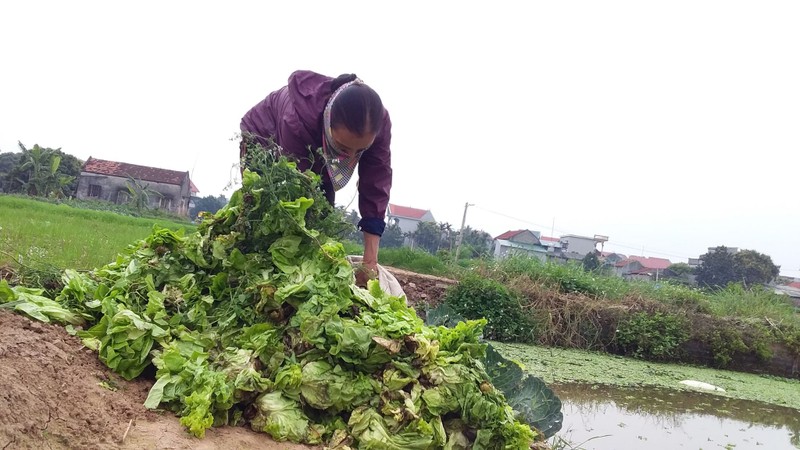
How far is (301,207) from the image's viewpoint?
2219 mm

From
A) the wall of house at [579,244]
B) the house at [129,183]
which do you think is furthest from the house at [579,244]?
the house at [129,183]

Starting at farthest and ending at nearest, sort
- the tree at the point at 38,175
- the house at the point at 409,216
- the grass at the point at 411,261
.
Result: the house at the point at 409,216 < the tree at the point at 38,175 < the grass at the point at 411,261

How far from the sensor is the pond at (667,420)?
4031 mm

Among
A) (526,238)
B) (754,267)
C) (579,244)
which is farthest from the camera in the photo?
(526,238)

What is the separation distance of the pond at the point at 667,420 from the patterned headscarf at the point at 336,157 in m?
2.25

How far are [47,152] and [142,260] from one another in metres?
27.8

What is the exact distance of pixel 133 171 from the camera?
29.5m

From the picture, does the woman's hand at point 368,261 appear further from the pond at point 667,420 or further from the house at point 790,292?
the house at point 790,292

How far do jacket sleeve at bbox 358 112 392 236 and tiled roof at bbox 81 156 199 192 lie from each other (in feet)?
93.8

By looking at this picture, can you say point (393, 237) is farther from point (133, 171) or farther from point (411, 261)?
point (411, 261)

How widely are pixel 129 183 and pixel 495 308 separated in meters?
24.4

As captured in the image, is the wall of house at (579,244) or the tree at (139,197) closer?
the tree at (139,197)

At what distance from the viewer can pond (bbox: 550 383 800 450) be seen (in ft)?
13.2

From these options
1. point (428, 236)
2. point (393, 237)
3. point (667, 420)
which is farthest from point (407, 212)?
point (667, 420)
